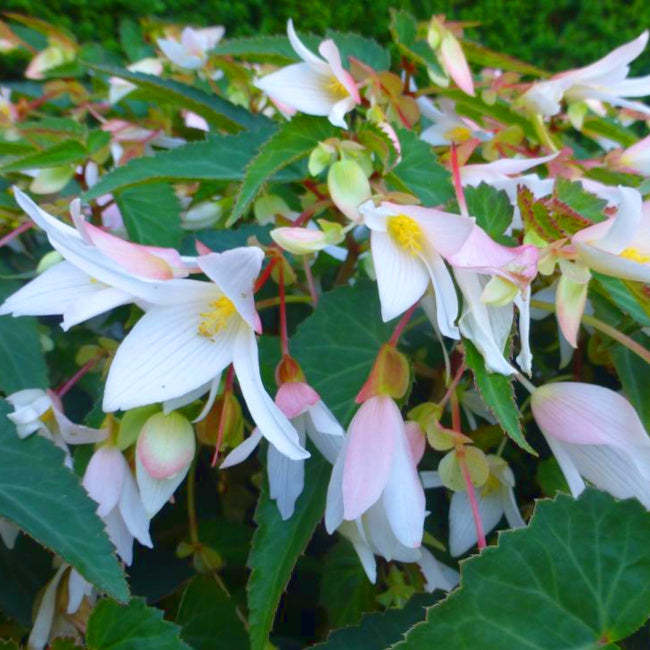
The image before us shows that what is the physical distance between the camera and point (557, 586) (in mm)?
471

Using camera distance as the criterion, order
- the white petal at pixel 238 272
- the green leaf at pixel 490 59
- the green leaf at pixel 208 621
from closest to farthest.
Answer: the white petal at pixel 238 272 → the green leaf at pixel 208 621 → the green leaf at pixel 490 59

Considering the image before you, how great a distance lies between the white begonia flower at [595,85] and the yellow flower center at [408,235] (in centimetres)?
26

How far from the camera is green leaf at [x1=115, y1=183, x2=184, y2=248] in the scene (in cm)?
68

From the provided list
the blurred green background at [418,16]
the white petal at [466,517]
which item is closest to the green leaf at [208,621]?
the white petal at [466,517]

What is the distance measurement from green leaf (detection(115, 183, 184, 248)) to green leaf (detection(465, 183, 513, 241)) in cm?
29

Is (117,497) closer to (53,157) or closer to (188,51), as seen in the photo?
(53,157)

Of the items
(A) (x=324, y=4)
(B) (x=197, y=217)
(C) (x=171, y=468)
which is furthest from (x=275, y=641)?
(A) (x=324, y=4)

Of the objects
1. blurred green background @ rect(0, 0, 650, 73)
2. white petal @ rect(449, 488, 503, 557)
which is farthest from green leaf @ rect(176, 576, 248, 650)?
blurred green background @ rect(0, 0, 650, 73)

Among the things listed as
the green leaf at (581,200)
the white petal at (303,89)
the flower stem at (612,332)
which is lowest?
the flower stem at (612,332)

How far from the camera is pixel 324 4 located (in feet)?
5.80

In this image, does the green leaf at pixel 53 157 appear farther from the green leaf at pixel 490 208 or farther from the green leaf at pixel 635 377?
the green leaf at pixel 635 377

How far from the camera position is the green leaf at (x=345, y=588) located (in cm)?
67

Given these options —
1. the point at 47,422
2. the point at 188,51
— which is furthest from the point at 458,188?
the point at 188,51

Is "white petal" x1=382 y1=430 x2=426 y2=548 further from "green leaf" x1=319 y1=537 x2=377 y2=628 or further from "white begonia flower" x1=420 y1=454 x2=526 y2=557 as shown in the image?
"green leaf" x1=319 y1=537 x2=377 y2=628
